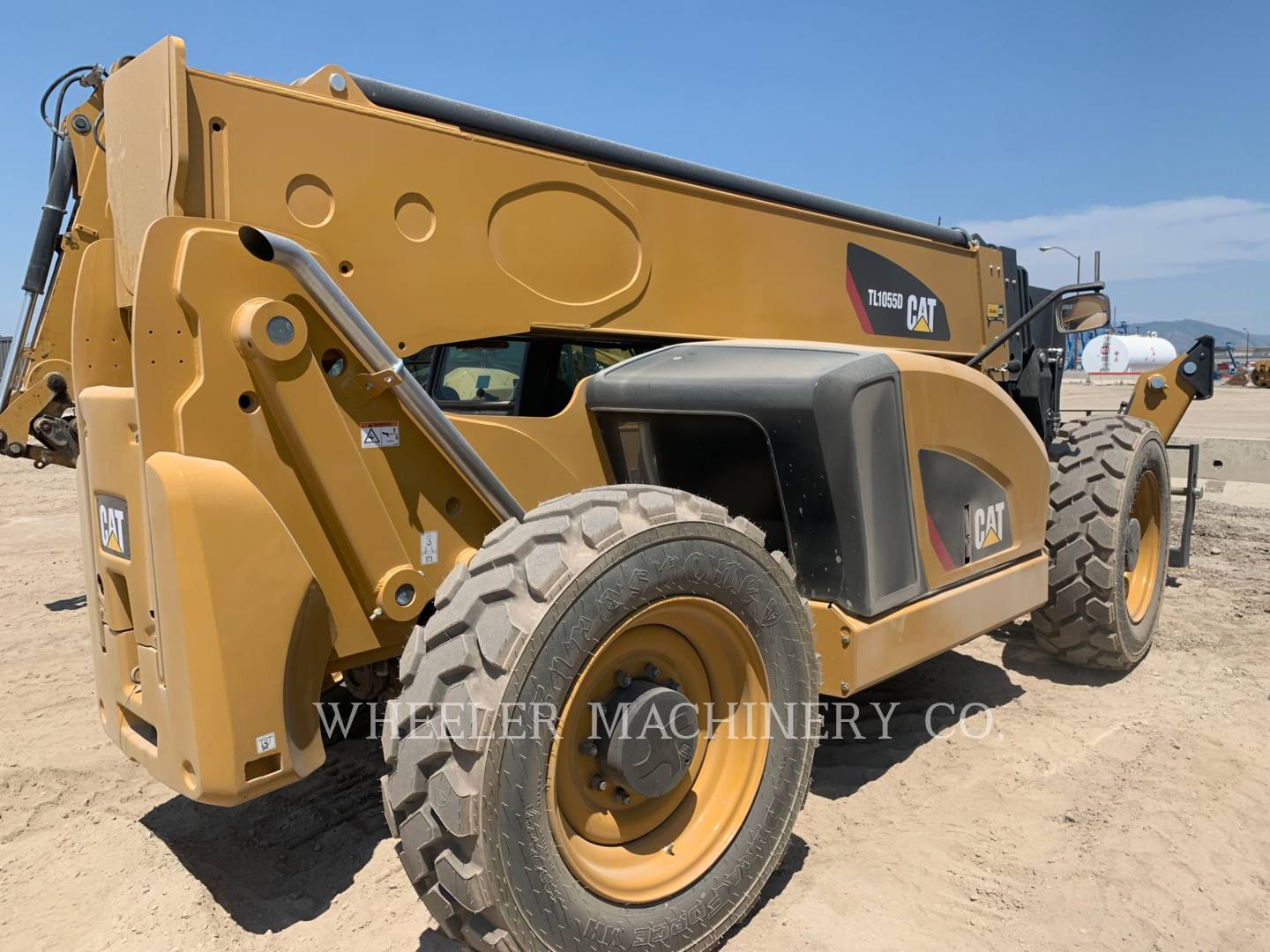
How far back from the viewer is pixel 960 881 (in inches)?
116

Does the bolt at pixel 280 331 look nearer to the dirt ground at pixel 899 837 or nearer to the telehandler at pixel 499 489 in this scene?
the telehandler at pixel 499 489

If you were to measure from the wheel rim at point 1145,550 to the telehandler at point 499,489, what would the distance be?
5.93 ft

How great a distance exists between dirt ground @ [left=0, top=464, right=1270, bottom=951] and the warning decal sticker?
141 cm

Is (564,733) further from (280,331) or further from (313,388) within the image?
(280,331)

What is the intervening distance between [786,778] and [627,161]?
2.18m

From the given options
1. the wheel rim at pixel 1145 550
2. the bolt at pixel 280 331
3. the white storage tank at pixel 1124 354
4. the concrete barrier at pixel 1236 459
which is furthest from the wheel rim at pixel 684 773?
the white storage tank at pixel 1124 354

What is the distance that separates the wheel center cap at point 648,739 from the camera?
2.40 metres

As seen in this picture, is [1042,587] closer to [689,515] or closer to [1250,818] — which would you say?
[1250,818]

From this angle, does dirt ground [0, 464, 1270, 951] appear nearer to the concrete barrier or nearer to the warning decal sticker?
the warning decal sticker

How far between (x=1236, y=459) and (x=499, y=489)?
8865 millimetres

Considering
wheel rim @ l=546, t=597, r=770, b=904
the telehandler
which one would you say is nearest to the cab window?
the telehandler

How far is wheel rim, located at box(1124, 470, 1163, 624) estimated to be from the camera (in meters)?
5.16

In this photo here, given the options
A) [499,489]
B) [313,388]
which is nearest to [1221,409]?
[499,489]

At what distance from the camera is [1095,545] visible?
450cm
